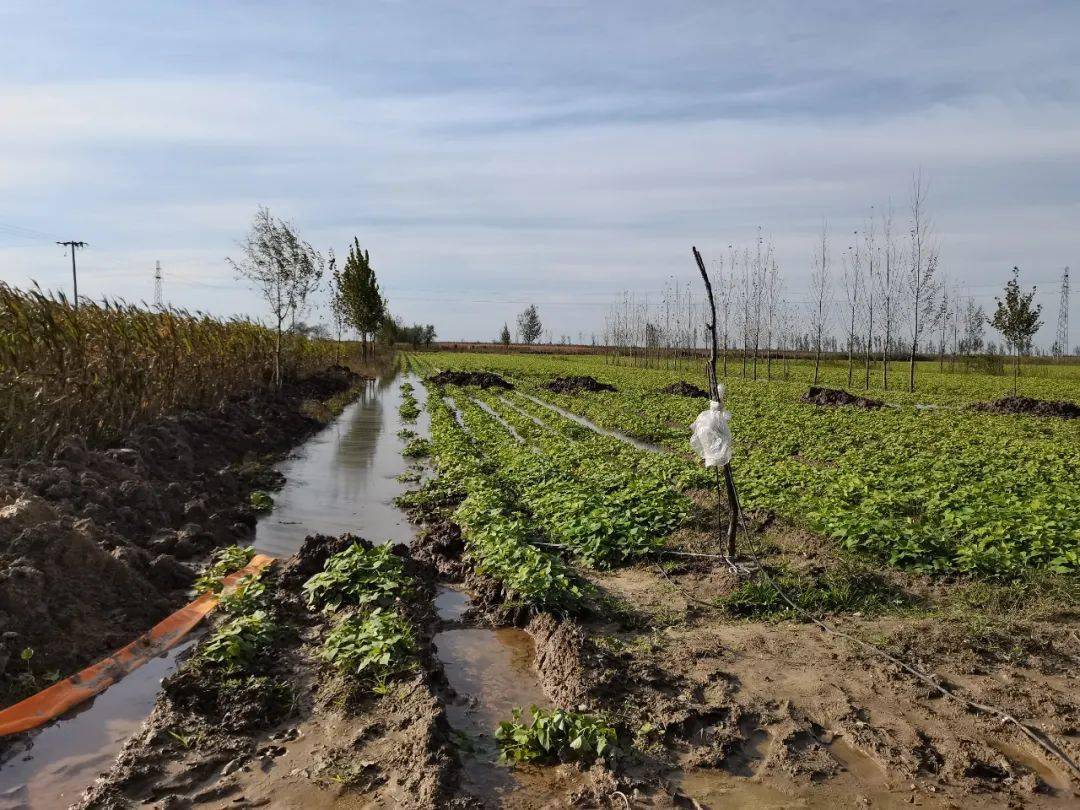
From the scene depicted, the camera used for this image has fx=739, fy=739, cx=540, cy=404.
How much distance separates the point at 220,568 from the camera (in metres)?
7.12

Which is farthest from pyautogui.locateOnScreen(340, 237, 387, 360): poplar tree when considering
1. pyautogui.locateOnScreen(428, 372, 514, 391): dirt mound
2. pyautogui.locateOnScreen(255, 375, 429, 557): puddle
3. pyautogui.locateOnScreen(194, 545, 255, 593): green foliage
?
pyautogui.locateOnScreen(194, 545, 255, 593): green foliage

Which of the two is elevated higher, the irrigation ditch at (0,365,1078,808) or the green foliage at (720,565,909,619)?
the green foliage at (720,565,909,619)

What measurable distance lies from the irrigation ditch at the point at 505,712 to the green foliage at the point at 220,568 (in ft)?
0.98

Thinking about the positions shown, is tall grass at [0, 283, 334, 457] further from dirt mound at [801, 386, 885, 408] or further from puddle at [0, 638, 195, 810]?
dirt mound at [801, 386, 885, 408]

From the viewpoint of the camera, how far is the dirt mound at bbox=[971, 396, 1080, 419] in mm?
21500

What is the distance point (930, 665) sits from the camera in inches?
201

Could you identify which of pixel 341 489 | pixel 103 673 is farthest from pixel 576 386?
pixel 103 673

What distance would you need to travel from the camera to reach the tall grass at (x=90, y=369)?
30.5ft

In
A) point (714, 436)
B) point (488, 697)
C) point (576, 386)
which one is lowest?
point (488, 697)

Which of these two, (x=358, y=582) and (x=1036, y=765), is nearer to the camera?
(x=1036, y=765)

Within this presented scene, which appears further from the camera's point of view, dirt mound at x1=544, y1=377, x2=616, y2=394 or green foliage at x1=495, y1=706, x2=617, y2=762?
dirt mound at x1=544, y1=377, x2=616, y2=394

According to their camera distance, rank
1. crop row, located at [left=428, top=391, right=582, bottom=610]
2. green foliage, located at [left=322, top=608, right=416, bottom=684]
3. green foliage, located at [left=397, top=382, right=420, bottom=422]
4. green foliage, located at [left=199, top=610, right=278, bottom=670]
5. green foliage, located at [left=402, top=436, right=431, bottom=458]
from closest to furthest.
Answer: green foliage, located at [left=322, top=608, right=416, bottom=684] → green foliage, located at [left=199, top=610, right=278, bottom=670] → crop row, located at [left=428, top=391, right=582, bottom=610] → green foliage, located at [left=402, top=436, right=431, bottom=458] → green foliage, located at [left=397, top=382, right=420, bottom=422]

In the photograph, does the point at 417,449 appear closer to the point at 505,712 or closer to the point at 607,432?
the point at 607,432

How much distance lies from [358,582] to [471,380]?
2908cm
